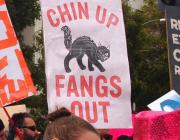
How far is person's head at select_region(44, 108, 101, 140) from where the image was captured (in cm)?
217

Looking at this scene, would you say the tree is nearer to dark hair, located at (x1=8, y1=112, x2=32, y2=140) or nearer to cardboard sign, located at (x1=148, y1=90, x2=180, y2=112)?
dark hair, located at (x1=8, y1=112, x2=32, y2=140)

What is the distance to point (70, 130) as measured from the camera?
220 cm

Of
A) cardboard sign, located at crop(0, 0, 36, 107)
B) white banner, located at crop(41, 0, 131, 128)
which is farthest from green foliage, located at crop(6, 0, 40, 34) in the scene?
white banner, located at crop(41, 0, 131, 128)

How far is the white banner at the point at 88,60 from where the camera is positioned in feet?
17.0

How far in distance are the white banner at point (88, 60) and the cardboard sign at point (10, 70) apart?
466 millimetres

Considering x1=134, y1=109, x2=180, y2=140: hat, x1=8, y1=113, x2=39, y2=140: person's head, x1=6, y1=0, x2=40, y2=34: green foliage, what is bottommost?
x1=8, y1=113, x2=39, y2=140: person's head

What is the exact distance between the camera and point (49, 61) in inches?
206

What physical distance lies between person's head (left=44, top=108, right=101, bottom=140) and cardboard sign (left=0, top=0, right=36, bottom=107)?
3.17m

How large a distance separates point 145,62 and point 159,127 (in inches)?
904

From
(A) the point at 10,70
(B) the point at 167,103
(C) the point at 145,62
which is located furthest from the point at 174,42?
(C) the point at 145,62

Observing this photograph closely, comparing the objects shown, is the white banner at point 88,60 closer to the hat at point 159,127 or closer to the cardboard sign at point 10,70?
the cardboard sign at point 10,70

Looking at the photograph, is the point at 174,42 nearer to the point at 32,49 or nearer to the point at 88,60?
the point at 88,60

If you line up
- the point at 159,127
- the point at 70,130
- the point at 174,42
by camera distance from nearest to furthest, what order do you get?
the point at 70,130 → the point at 159,127 → the point at 174,42

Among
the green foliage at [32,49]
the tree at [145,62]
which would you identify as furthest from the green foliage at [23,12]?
the tree at [145,62]
